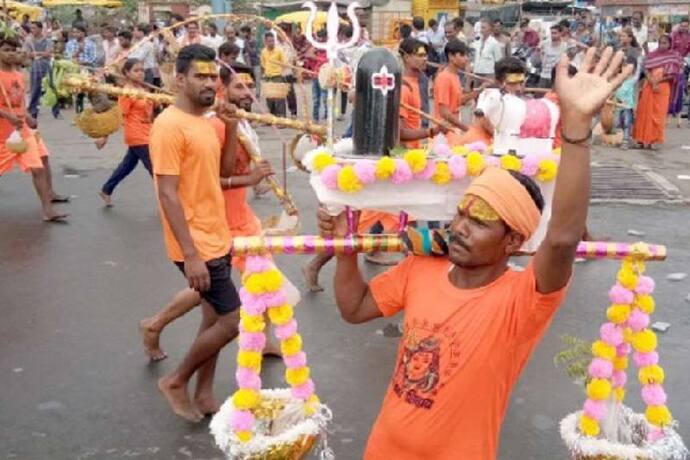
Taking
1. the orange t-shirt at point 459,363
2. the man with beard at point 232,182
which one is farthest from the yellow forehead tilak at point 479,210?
the man with beard at point 232,182

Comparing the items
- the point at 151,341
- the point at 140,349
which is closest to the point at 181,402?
the point at 151,341

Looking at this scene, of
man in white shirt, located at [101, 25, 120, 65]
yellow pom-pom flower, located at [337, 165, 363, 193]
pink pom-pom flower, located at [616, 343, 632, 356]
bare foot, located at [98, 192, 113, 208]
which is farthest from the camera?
man in white shirt, located at [101, 25, 120, 65]

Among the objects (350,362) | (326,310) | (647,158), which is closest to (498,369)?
(350,362)

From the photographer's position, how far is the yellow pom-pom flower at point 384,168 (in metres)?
2.58

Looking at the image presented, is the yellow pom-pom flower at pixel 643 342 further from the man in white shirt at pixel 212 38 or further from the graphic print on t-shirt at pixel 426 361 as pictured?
the man in white shirt at pixel 212 38

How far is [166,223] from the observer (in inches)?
165

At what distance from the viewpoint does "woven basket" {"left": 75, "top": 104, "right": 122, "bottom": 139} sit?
9.02m

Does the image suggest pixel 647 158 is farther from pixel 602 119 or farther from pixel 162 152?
pixel 162 152

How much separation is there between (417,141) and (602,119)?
4.60m

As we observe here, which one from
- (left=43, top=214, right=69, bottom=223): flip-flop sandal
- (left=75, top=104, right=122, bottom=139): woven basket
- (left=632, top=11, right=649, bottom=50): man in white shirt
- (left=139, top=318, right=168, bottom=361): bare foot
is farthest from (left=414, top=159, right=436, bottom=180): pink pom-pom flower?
(left=632, top=11, right=649, bottom=50): man in white shirt

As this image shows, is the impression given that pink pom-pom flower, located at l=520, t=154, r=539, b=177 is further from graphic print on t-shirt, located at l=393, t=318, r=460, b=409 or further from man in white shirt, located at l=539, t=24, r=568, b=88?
man in white shirt, located at l=539, t=24, r=568, b=88

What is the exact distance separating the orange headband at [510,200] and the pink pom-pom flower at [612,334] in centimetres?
86

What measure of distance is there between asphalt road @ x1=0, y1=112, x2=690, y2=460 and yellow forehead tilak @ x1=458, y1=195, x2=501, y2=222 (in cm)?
217

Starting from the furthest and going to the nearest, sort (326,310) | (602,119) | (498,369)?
(602,119) < (326,310) < (498,369)
